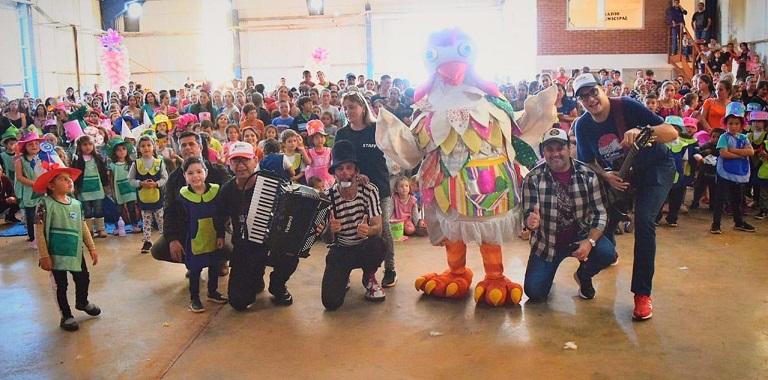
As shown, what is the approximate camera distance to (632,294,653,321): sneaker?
410 centimetres

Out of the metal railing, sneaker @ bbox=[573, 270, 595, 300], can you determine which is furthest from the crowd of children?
the metal railing

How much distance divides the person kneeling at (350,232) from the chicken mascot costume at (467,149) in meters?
0.33

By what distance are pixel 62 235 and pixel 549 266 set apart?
3.16m

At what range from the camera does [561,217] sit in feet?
14.5

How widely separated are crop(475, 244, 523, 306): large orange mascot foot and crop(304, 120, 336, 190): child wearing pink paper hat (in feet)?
7.86

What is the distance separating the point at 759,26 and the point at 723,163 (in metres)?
7.98

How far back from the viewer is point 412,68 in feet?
71.9

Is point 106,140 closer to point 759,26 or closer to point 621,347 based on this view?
point 621,347

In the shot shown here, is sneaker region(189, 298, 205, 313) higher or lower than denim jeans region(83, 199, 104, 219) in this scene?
lower

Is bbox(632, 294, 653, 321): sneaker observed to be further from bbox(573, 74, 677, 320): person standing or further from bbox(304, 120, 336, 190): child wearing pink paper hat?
bbox(304, 120, 336, 190): child wearing pink paper hat

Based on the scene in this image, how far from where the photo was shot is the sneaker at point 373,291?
15.4 feet

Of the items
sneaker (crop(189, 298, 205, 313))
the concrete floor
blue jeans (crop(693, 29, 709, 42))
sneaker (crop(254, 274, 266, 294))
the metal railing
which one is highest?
blue jeans (crop(693, 29, 709, 42))

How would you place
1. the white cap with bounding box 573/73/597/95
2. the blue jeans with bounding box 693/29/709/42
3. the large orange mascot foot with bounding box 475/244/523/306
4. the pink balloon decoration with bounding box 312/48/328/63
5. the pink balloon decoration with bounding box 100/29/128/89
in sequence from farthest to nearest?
the pink balloon decoration with bounding box 100/29/128/89
the pink balloon decoration with bounding box 312/48/328/63
the blue jeans with bounding box 693/29/709/42
the large orange mascot foot with bounding box 475/244/523/306
the white cap with bounding box 573/73/597/95

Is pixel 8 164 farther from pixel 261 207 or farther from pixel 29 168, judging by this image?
pixel 261 207
